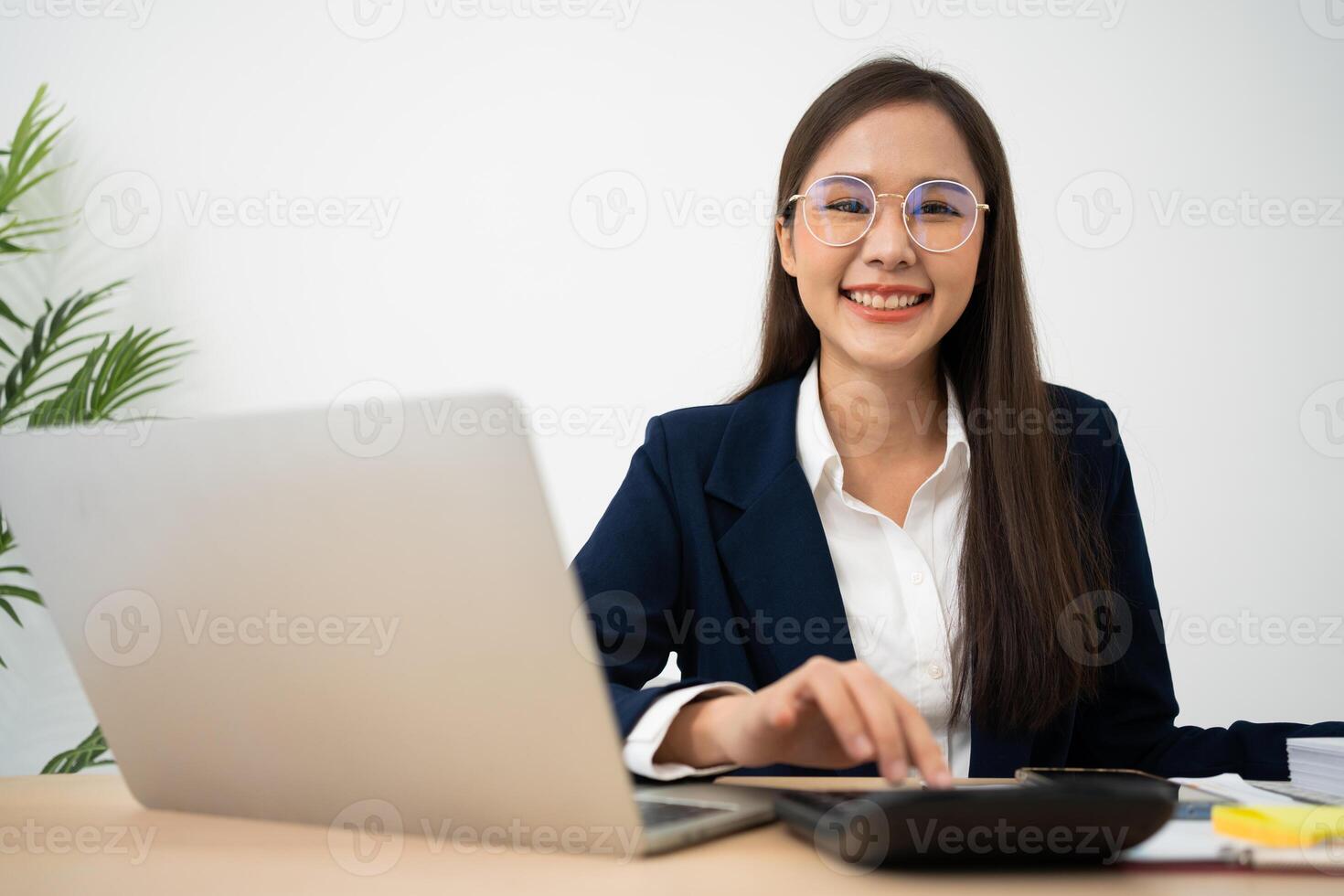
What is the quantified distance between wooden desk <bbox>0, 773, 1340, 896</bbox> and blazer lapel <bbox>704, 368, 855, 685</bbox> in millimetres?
659

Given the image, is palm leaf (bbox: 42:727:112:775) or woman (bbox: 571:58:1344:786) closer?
woman (bbox: 571:58:1344:786)

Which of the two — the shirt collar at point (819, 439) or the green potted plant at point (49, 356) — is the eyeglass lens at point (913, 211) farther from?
the green potted plant at point (49, 356)

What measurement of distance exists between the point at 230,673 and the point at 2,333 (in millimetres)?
3236

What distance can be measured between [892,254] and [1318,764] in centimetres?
80

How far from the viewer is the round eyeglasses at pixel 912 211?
5.09 ft

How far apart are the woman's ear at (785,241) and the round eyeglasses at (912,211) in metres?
0.12

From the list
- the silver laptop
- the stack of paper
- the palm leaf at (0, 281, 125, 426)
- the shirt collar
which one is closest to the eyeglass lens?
the shirt collar

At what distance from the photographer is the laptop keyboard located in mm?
742

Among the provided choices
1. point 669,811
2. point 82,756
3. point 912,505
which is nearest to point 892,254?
point 912,505

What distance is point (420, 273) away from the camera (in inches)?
140

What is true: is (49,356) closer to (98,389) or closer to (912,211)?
(98,389)

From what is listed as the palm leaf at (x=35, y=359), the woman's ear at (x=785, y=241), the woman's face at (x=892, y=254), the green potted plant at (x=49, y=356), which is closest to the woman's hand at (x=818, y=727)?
the woman's face at (x=892, y=254)

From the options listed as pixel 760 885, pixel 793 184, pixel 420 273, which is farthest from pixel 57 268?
pixel 760 885

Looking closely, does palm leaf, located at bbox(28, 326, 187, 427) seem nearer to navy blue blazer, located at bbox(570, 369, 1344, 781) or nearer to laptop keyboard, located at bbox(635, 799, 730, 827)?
navy blue blazer, located at bbox(570, 369, 1344, 781)
